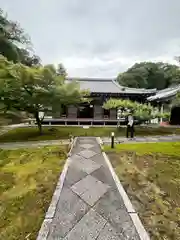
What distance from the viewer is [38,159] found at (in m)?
8.48

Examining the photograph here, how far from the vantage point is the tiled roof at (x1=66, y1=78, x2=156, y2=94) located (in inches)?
826

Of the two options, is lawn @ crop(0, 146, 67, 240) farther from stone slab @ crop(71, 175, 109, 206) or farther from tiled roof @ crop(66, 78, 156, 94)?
tiled roof @ crop(66, 78, 156, 94)

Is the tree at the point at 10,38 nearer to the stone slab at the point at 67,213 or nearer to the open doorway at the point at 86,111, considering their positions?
the open doorway at the point at 86,111

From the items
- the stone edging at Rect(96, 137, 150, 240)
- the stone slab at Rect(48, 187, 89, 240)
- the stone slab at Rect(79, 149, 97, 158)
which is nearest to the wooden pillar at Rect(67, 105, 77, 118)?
the stone slab at Rect(79, 149, 97, 158)

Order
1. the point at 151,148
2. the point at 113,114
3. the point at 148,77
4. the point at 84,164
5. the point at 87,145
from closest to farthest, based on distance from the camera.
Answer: the point at 84,164 < the point at 151,148 < the point at 87,145 < the point at 113,114 < the point at 148,77

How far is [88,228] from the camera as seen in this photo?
13.5ft

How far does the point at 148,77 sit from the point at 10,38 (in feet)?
106

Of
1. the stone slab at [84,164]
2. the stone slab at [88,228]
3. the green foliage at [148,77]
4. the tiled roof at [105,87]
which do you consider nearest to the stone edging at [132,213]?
the stone slab at [88,228]

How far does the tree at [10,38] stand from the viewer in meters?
17.1

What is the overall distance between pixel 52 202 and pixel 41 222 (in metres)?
0.79

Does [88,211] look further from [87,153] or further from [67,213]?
[87,153]

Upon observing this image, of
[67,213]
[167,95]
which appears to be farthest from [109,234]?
[167,95]

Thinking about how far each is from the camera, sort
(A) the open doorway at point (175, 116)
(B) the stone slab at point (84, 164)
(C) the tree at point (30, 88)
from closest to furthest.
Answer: (B) the stone slab at point (84, 164) → (C) the tree at point (30, 88) → (A) the open doorway at point (175, 116)

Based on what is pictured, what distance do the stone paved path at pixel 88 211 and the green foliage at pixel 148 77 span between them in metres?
35.5
